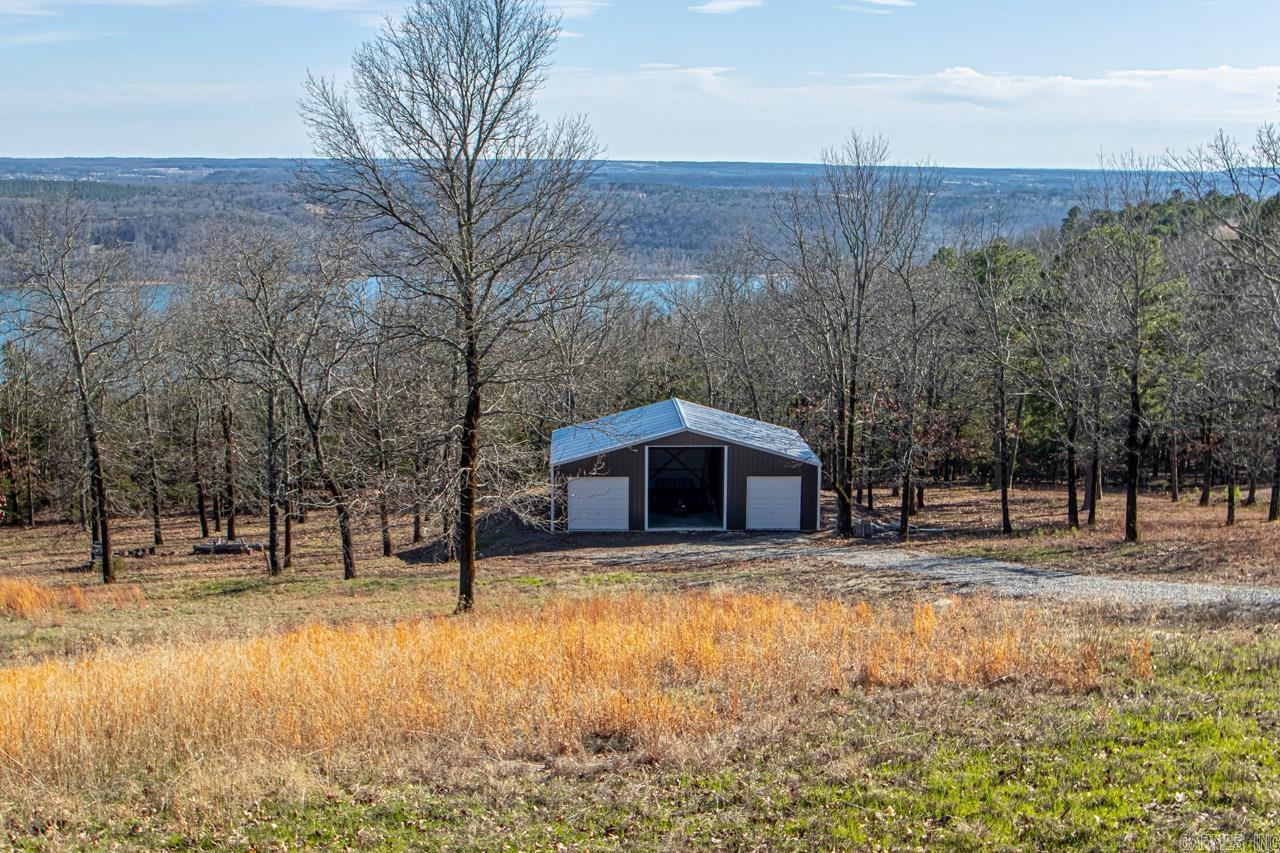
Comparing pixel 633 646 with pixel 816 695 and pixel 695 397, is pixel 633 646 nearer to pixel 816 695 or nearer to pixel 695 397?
pixel 816 695

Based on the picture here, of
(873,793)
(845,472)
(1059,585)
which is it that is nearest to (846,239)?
(845,472)

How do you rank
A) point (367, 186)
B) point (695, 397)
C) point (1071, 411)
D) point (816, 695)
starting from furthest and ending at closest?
1. point (695, 397)
2. point (1071, 411)
3. point (367, 186)
4. point (816, 695)

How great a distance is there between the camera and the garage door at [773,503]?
97.3ft

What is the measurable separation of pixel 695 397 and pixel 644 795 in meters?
40.9

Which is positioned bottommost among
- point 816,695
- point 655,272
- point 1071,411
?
point 816,695

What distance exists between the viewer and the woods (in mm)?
13883

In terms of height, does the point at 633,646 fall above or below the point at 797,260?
below

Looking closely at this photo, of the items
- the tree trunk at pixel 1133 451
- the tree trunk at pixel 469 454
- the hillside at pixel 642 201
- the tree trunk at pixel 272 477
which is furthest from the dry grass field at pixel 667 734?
the hillside at pixel 642 201

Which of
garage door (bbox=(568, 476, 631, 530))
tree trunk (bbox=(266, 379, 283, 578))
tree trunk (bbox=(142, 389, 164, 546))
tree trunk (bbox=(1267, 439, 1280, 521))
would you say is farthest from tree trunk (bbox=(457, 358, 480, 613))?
tree trunk (bbox=(1267, 439, 1280, 521))

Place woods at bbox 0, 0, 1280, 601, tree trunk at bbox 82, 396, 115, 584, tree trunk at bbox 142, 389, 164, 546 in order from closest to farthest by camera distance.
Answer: woods at bbox 0, 0, 1280, 601
tree trunk at bbox 82, 396, 115, 584
tree trunk at bbox 142, 389, 164, 546

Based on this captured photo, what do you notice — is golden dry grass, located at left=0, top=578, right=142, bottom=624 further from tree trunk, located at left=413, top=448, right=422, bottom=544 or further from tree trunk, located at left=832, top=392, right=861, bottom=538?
tree trunk, located at left=832, top=392, right=861, bottom=538

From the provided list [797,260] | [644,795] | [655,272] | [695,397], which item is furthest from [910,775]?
[655,272]

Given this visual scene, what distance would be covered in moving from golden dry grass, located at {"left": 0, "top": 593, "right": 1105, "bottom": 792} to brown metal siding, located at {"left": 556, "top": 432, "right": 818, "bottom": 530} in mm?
16969

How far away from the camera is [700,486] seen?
114 ft
